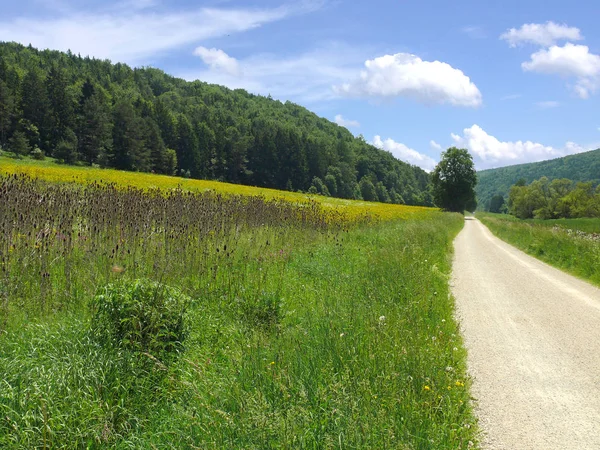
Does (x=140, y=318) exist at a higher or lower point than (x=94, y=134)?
lower

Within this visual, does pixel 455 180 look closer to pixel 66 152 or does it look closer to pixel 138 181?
pixel 66 152

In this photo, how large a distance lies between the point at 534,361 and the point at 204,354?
428 cm

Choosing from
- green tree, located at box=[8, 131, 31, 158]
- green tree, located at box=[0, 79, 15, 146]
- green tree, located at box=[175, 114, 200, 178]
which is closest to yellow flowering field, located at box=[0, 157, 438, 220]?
green tree, located at box=[8, 131, 31, 158]

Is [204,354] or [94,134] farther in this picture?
[94,134]

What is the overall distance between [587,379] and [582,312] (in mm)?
3795

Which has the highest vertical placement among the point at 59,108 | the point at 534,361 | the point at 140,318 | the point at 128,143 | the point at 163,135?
the point at 59,108

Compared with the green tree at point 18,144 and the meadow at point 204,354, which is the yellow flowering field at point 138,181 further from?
the green tree at point 18,144


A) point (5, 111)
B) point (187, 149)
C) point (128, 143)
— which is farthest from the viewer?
point (187, 149)

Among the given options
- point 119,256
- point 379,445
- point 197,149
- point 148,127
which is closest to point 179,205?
point 119,256

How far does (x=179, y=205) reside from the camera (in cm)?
1129

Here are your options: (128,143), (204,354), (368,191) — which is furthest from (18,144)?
(368,191)

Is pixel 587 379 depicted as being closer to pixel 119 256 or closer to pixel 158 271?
pixel 158 271

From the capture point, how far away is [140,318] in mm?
4914

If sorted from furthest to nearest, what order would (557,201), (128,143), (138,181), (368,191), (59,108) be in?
(368,191) → (557,201) → (59,108) → (128,143) → (138,181)
